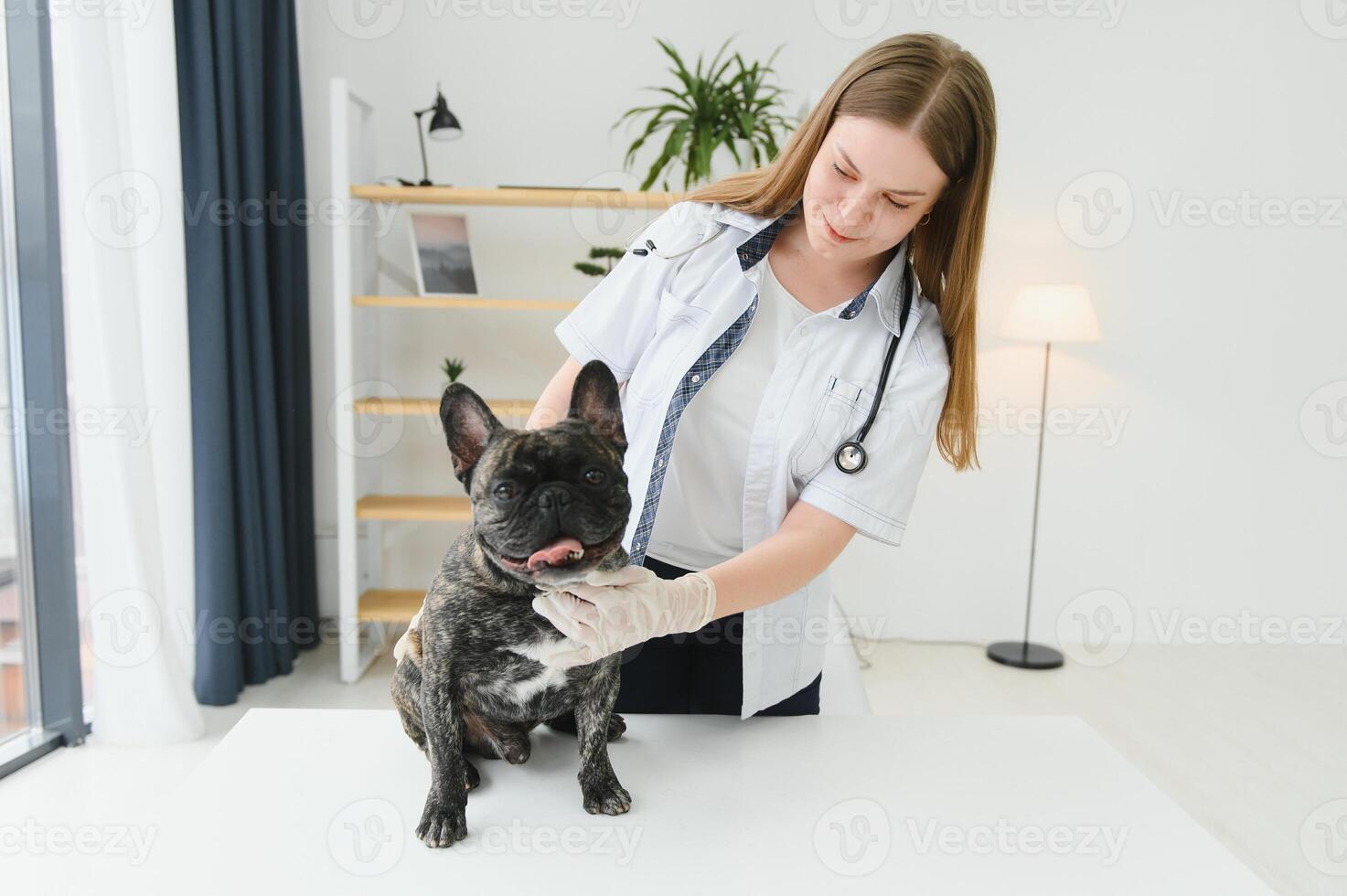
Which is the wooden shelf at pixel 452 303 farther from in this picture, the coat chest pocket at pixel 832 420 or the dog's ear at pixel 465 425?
the dog's ear at pixel 465 425

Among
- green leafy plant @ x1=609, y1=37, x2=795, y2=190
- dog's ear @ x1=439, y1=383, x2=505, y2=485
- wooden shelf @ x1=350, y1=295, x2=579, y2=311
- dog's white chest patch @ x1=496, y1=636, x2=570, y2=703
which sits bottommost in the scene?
dog's white chest patch @ x1=496, y1=636, x2=570, y2=703

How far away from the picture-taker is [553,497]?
932 millimetres

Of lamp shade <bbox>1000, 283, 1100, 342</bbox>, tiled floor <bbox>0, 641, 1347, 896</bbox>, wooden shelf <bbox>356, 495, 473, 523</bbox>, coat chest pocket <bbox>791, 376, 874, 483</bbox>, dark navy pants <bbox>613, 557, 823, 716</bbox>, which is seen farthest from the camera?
lamp shade <bbox>1000, 283, 1100, 342</bbox>

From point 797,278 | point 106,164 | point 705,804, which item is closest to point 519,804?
point 705,804

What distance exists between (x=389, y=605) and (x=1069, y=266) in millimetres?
3419

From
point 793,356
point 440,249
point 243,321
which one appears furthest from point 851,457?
point 243,321

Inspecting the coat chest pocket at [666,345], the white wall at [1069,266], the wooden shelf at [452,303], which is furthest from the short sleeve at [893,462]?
the white wall at [1069,266]

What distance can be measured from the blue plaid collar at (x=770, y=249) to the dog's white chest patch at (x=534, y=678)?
2.37ft

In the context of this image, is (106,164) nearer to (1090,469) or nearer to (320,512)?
(320,512)

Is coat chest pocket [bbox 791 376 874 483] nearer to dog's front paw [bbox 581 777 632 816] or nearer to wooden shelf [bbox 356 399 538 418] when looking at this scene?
dog's front paw [bbox 581 777 632 816]

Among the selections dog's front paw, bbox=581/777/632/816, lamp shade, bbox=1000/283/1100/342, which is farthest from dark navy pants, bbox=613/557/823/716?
lamp shade, bbox=1000/283/1100/342

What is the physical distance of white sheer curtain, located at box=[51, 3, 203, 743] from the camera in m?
2.55

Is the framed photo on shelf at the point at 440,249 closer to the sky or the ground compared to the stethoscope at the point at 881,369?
closer to the sky

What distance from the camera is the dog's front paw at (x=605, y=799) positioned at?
1.10 meters
